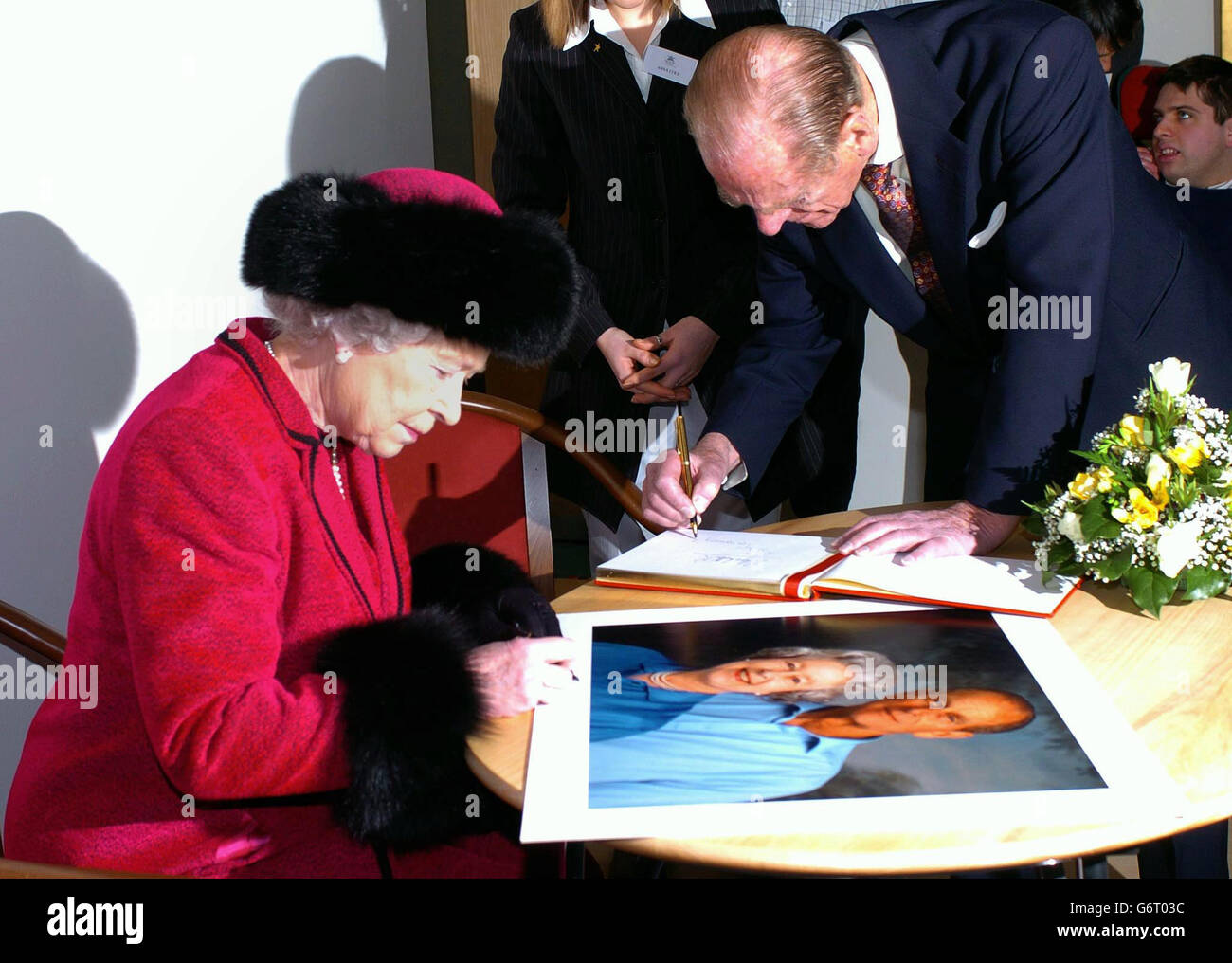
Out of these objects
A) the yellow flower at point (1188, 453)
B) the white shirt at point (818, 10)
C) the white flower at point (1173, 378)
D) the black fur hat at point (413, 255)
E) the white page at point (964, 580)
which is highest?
the white shirt at point (818, 10)

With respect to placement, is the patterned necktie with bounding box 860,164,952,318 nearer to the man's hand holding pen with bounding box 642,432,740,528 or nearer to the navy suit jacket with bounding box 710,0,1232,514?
the navy suit jacket with bounding box 710,0,1232,514

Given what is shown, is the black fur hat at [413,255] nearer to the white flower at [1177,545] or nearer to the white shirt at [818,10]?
the white flower at [1177,545]

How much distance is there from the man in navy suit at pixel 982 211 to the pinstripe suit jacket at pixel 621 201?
0.51 m

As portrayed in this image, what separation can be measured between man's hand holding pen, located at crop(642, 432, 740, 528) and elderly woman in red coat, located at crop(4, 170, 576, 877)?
0.44 m

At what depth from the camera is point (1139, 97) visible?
10.0 ft

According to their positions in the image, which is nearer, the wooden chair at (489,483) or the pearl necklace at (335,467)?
the pearl necklace at (335,467)

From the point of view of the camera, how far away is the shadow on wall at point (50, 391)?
6.47 ft

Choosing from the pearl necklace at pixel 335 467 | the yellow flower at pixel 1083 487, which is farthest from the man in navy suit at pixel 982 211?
the pearl necklace at pixel 335 467

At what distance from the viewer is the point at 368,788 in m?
1.20

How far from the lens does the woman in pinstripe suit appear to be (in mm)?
2410

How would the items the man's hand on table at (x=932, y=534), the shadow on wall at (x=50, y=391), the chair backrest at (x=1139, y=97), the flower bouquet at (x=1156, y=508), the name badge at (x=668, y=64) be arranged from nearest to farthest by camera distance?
the flower bouquet at (x=1156, y=508) → the man's hand on table at (x=932, y=534) → the shadow on wall at (x=50, y=391) → the name badge at (x=668, y=64) → the chair backrest at (x=1139, y=97)

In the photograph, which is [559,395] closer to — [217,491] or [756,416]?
[756,416]
